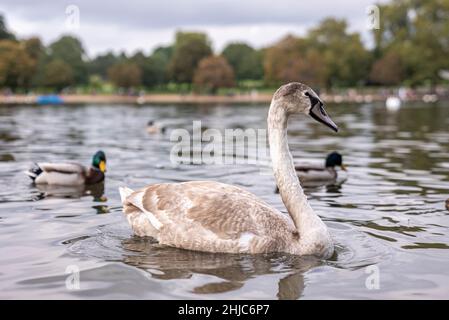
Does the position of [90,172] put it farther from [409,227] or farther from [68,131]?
[68,131]

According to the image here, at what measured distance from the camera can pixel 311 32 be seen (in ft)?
434

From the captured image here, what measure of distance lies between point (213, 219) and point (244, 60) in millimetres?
144441

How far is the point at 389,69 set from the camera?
119 m

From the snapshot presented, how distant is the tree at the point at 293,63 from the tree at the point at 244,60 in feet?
67.1

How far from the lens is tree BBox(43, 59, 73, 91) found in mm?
116562

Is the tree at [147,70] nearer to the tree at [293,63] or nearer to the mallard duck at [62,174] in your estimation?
the tree at [293,63]

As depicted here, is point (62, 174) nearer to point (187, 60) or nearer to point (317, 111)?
point (317, 111)

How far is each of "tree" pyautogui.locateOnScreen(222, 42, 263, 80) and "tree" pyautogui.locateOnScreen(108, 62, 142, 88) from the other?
101 feet

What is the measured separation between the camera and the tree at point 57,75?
11656 centimetres

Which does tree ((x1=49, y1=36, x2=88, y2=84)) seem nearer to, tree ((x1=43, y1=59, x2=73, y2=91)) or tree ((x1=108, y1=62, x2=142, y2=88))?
tree ((x1=43, y1=59, x2=73, y2=91))

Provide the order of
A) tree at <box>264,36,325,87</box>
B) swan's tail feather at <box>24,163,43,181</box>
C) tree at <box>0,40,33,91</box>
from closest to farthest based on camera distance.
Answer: swan's tail feather at <box>24,163,43,181</box> → tree at <box>0,40,33,91</box> → tree at <box>264,36,325,87</box>

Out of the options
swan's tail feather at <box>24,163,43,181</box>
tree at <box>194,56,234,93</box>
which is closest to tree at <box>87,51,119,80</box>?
tree at <box>194,56,234,93</box>

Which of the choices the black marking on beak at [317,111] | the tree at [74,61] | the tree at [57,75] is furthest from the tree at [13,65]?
the black marking on beak at [317,111]

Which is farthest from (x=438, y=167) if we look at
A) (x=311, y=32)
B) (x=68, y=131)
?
(x=311, y=32)
